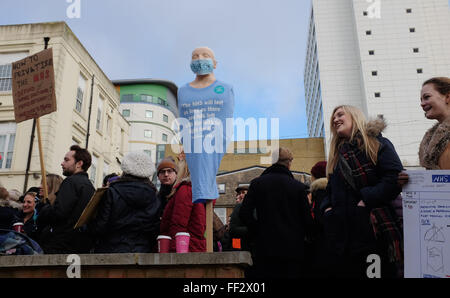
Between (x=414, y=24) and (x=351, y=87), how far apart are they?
446 inches

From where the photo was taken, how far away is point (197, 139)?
373 centimetres

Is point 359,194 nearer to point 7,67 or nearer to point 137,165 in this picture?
point 137,165

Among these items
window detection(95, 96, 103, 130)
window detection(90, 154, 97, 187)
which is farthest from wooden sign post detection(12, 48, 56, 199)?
window detection(95, 96, 103, 130)

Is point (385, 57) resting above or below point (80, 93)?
above

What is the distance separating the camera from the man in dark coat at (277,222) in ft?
12.0

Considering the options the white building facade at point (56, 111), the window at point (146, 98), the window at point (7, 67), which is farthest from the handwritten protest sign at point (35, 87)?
the window at point (146, 98)

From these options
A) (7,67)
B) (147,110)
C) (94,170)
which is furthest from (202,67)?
(147,110)

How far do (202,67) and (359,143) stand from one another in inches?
67.7

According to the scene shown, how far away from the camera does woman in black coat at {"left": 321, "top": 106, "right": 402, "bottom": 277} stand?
120 inches

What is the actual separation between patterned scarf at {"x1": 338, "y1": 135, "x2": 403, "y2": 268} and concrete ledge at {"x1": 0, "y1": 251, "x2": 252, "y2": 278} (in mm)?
1063

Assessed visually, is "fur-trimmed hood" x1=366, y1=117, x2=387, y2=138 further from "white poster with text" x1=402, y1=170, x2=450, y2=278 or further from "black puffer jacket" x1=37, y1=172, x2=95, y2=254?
"black puffer jacket" x1=37, y1=172, x2=95, y2=254

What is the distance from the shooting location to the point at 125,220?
11.5 ft

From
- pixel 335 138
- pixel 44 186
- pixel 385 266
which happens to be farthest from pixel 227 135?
pixel 44 186
